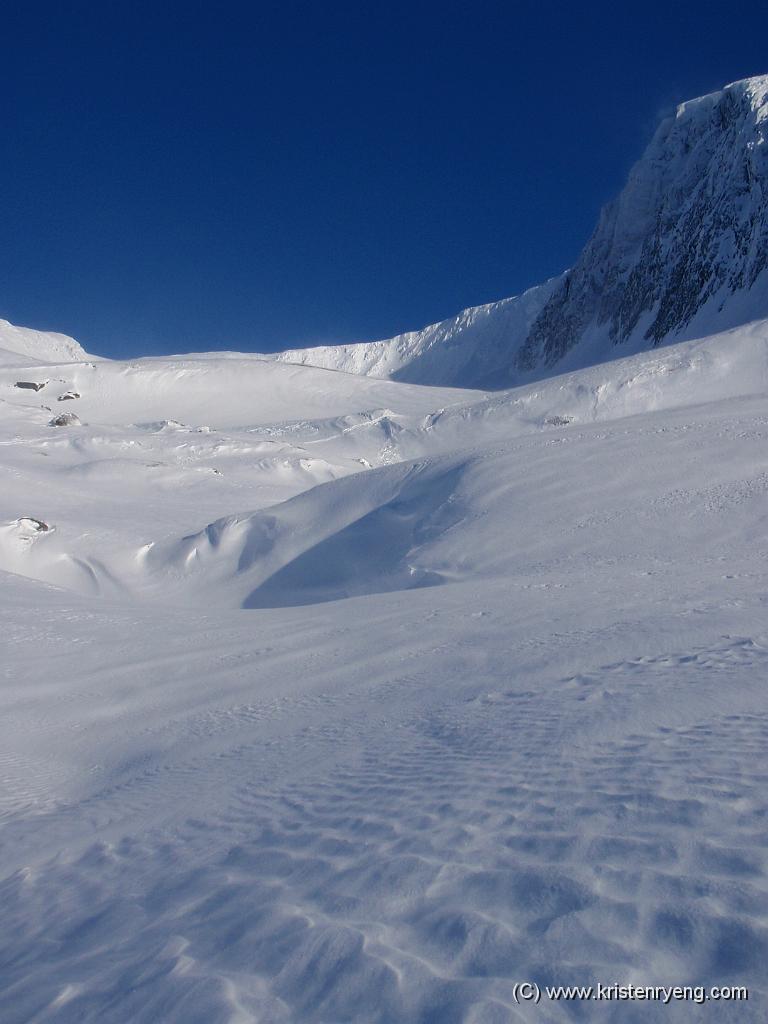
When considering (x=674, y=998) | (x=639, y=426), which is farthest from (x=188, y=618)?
(x=639, y=426)

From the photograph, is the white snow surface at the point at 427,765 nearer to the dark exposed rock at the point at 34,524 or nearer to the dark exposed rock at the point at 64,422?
the dark exposed rock at the point at 34,524

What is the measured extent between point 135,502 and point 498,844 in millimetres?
21041

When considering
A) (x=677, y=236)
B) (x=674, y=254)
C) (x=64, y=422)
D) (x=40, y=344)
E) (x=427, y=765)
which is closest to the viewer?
(x=427, y=765)

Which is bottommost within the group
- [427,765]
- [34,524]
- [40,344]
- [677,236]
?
[427,765]

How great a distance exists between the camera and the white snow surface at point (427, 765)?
7.61 feet

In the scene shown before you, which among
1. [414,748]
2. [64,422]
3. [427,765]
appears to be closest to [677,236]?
[64,422]

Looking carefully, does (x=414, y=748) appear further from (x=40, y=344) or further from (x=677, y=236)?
(x=40, y=344)

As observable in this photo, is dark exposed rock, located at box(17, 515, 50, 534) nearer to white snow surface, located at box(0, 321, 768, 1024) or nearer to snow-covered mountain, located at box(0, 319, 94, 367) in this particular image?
white snow surface, located at box(0, 321, 768, 1024)

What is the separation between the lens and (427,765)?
13.4 ft

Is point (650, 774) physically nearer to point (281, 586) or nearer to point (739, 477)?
point (739, 477)

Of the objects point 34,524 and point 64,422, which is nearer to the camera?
point 34,524

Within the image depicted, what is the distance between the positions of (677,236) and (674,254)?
305 cm

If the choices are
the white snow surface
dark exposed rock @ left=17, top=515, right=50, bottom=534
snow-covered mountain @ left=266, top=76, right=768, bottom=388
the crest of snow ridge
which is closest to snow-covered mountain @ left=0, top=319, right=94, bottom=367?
snow-covered mountain @ left=266, top=76, right=768, bottom=388

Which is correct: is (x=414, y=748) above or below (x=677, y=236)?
below
